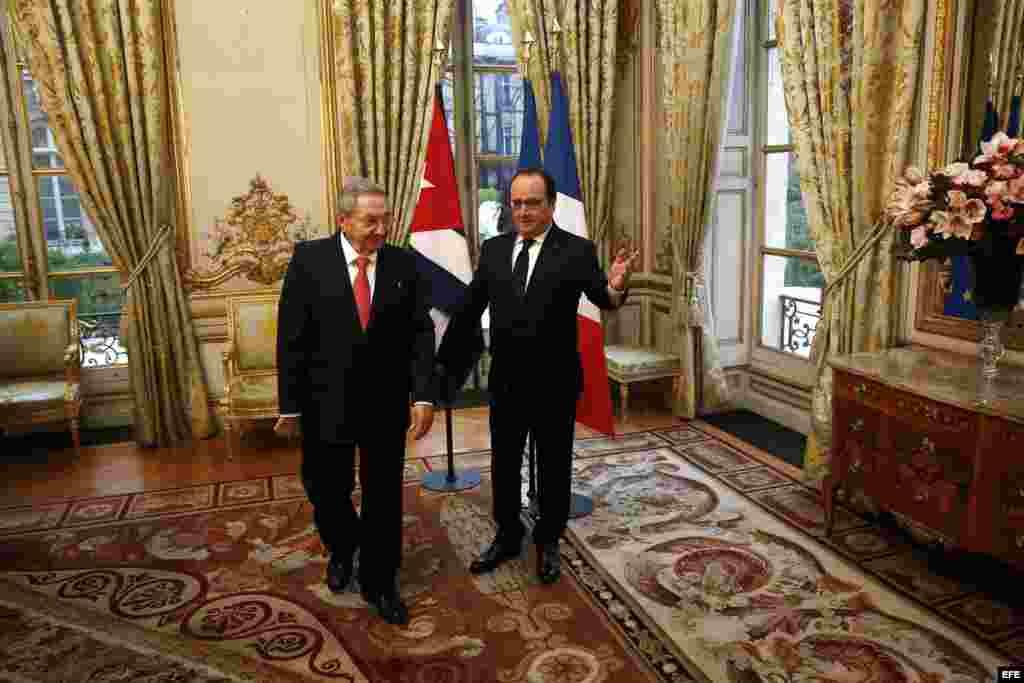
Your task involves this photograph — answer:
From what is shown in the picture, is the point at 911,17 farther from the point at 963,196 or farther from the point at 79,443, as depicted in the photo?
the point at 79,443

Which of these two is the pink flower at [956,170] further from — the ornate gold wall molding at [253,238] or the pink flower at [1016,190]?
the ornate gold wall molding at [253,238]

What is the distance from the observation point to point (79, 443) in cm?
463

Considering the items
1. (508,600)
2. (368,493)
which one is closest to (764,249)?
(508,600)

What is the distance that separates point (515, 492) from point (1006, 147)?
6.40 ft

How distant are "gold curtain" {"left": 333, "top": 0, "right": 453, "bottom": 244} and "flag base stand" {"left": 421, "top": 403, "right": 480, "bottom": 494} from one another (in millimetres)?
1765

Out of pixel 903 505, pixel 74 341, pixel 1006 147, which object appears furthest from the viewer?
pixel 74 341

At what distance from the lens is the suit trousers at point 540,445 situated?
2760mm

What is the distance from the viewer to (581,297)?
12.4 feet

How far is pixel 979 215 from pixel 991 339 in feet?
1.49

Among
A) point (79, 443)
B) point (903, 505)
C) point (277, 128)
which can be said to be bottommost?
point (79, 443)

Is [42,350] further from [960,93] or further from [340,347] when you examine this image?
[960,93]

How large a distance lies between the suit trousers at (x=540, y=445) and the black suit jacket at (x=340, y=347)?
15.6 inches

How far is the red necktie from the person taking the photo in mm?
2447

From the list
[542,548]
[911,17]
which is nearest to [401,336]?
[542,548]
